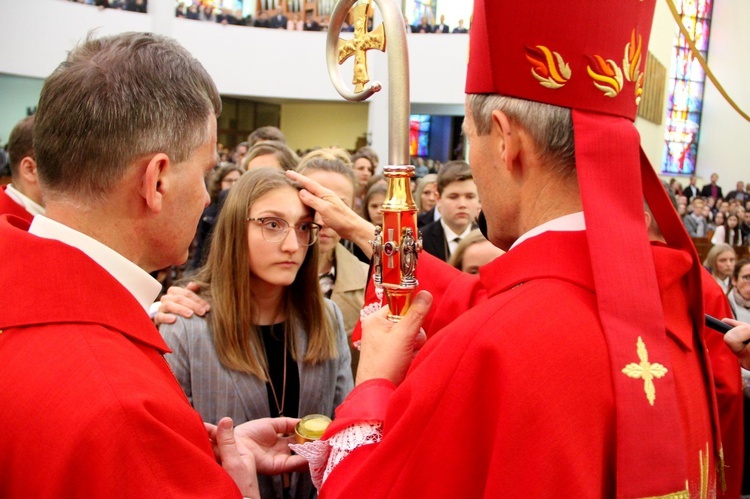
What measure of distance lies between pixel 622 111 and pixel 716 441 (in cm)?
72

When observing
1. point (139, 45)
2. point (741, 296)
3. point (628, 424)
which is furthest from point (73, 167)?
point (741, 296)

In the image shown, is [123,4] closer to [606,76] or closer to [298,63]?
[298,63]

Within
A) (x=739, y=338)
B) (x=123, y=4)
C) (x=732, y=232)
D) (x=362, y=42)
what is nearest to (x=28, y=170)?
(x=362, y=42)

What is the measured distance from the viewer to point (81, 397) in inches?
44.9

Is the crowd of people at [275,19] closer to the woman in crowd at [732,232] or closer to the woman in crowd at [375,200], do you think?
the woman in crowd at [732,232]

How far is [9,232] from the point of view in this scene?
1320 mm

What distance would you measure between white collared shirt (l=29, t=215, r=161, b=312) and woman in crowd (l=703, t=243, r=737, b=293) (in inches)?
258

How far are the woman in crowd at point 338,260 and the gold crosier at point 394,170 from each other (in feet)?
5.53

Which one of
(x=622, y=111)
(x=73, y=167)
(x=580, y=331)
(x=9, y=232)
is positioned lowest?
(x=580, y=331)

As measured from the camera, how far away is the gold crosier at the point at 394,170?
166 cm

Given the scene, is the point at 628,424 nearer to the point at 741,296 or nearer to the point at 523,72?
the point at 523,72

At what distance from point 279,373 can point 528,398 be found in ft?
4.44

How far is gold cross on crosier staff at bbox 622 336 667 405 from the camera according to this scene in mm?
1269

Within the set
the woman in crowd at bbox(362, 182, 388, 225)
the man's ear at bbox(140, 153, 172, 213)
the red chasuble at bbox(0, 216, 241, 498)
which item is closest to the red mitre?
the man's ear at bbox(140, 153, 172, 213)
